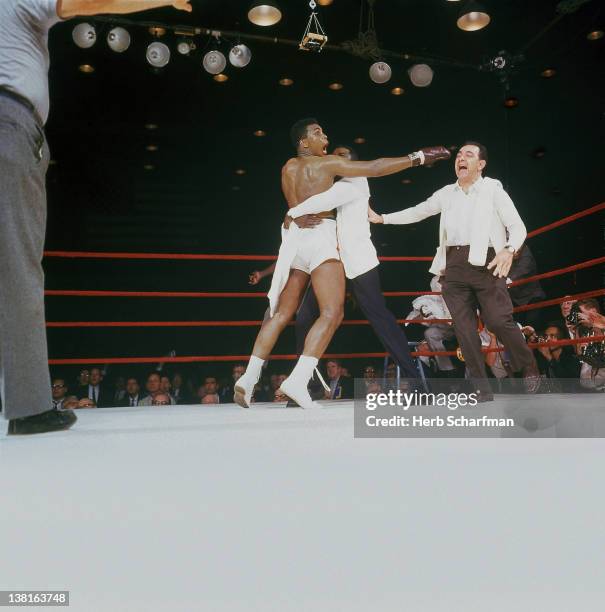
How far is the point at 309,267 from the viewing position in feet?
9.36

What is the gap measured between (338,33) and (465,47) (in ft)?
4.21

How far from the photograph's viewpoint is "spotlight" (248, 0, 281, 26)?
445 cm

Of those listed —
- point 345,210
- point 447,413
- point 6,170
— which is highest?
point 345,210

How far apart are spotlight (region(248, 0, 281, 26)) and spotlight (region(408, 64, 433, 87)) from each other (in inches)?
72.8

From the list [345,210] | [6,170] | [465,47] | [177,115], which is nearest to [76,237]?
[177,115]

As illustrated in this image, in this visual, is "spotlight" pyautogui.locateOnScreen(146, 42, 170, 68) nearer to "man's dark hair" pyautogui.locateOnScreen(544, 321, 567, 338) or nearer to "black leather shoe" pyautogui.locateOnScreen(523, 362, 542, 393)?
"man's dark hair" pyautogui.locateOnScreen(544, 321, 567, 338)

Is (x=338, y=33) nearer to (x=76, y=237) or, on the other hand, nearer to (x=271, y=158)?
(x=271, y=158)

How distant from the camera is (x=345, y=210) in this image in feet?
9.77

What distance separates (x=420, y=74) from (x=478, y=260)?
148 inches

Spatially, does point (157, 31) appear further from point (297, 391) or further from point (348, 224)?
point (297, 391)

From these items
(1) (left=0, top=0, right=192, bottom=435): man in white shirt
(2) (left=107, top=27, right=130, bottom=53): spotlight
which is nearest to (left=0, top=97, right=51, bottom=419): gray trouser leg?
(1) (left=0, top=0, right=192, bottom=435): man in white shirt

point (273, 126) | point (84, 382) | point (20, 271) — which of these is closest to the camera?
point (20, 271)

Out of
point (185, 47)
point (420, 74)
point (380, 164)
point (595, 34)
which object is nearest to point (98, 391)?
point (185, 47)

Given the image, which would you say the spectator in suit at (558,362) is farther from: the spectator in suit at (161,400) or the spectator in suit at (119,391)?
the spectator in suit at (119,391)
